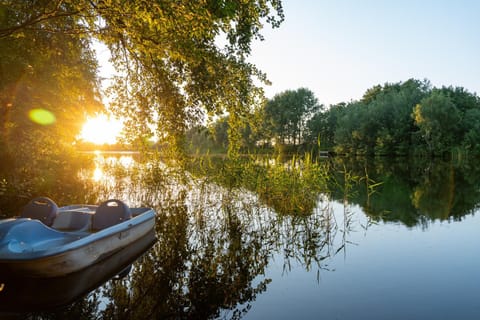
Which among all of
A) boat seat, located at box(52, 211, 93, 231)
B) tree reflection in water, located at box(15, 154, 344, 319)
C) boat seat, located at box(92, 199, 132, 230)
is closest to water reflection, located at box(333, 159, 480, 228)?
tree reflection in water, located at box(15, 154, 344, 319)

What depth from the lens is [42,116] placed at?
55.2 ft

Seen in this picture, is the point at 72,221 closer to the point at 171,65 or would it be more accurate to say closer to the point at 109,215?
the point at 109,215

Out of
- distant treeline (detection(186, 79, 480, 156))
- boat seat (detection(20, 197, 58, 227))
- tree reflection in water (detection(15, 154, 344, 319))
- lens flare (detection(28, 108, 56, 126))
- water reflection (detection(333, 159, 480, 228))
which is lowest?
tree reflection in water (detection(15, 154, 344, 319))

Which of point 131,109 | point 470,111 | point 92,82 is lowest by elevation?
point 131,109

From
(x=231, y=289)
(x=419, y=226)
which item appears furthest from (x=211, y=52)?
(x=419, y=226)

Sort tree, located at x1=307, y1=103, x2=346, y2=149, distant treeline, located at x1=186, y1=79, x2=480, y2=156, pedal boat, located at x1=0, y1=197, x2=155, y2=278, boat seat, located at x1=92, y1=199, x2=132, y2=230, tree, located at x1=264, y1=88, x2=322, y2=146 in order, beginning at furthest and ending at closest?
tree, located at x1=264, y1=88, x2=322, y2=146, tree, located at x1=307, y1=103, x2=346, y2=149, distant treeline, located at x1=186, y1=79, x2=480, y2=156, boat seat, located at x1=92, y1=199, x2=132, y2=230, pedal boat, located at x1=0, y1=197, x2=155, y2=278

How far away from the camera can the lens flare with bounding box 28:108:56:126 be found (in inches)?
641

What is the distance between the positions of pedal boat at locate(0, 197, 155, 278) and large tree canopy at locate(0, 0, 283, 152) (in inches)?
112

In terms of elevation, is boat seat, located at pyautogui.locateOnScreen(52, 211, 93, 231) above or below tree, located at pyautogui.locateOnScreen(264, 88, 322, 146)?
below

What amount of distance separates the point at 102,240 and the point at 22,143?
1170cm

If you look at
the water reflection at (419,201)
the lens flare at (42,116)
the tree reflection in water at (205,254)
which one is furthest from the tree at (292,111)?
the tree reflection in water at (205,254)

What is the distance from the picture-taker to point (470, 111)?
48719mm

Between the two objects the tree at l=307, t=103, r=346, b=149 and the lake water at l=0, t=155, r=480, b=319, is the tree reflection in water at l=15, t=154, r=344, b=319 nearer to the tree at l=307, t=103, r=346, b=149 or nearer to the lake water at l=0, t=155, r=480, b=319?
the lake water at l=0, t=155, r=480, b=319

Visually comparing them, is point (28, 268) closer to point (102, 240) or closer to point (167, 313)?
point (102, 240)
